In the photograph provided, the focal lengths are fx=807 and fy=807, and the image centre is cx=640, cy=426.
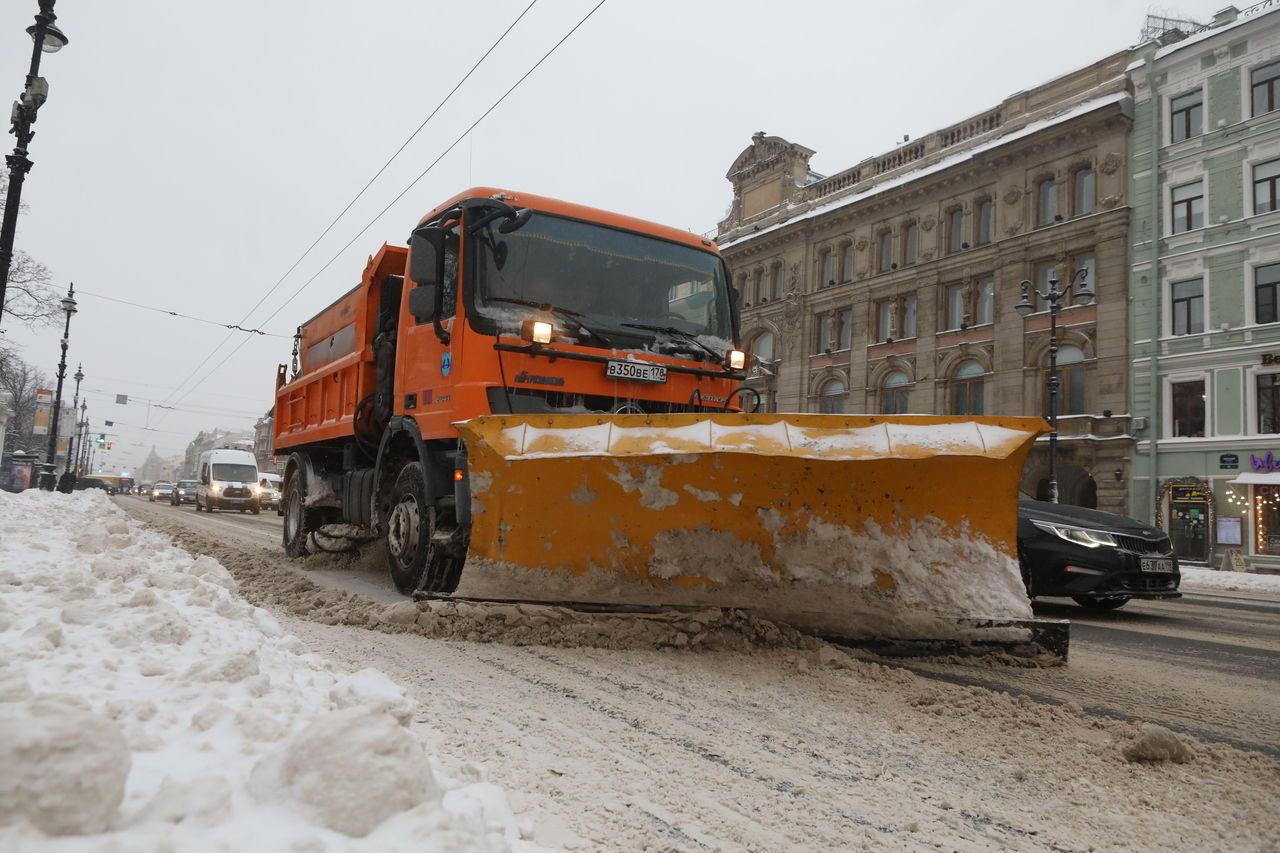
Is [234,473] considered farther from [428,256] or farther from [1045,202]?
[1045,202]

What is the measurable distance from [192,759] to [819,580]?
131 inches

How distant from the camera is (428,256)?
570 centimetres

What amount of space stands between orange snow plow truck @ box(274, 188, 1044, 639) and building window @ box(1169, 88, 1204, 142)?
81.0ft

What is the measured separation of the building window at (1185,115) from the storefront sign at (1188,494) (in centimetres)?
1014

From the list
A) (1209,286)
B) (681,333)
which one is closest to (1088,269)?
(1209,286)

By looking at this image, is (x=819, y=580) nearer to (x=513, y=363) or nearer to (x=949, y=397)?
(x=513, y=363)

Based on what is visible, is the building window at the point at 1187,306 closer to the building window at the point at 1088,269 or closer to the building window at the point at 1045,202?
the building window at the point at 1088,269

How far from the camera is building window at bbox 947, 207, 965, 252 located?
2828 cm

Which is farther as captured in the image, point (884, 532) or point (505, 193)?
point (505, 193)

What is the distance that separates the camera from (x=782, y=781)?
256 cm

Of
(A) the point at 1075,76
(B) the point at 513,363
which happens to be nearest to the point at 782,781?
(B) the point at 513,363

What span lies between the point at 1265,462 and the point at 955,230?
11.9 meters

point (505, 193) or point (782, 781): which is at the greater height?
point (505, 193)

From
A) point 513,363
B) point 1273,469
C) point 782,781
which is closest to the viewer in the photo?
point 782,781
